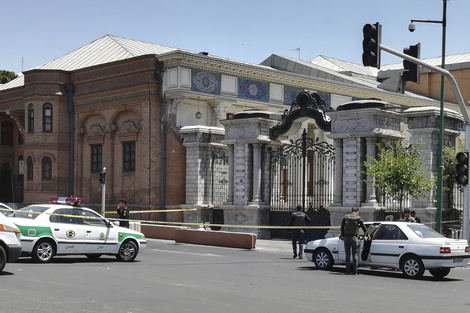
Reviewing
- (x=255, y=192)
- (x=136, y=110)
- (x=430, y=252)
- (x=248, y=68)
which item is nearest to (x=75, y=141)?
(x=136, y=110)

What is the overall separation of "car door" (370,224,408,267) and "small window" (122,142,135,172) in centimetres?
2177

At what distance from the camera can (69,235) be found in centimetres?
1831

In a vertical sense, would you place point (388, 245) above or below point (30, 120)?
below

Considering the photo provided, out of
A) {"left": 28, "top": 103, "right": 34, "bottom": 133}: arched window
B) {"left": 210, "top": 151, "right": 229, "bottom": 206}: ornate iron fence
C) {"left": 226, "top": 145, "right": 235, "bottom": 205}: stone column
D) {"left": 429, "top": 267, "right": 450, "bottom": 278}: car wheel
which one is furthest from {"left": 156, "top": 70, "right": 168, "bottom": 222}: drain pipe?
{"left": 429, "top": 267, "right": 450, "bottom": 278}: car wheel

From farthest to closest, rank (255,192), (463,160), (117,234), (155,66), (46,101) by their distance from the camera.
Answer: (46,101)
(155,66)
(255,192)
(463,160)
(117,234)

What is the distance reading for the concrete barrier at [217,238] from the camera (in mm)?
26000

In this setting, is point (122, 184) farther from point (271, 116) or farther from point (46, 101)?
point (271, 116)

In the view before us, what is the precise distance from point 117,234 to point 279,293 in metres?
7.27

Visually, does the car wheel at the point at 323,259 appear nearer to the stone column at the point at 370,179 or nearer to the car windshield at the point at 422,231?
the car windshield at the point at 422,231

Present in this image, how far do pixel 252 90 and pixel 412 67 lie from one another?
68.2 ft

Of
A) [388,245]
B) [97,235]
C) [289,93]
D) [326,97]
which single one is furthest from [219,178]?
[388,245]

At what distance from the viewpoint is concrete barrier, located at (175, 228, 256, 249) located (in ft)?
85.3

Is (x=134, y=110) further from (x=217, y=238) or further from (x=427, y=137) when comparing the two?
(x=427, y=137)

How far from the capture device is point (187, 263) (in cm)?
1934
